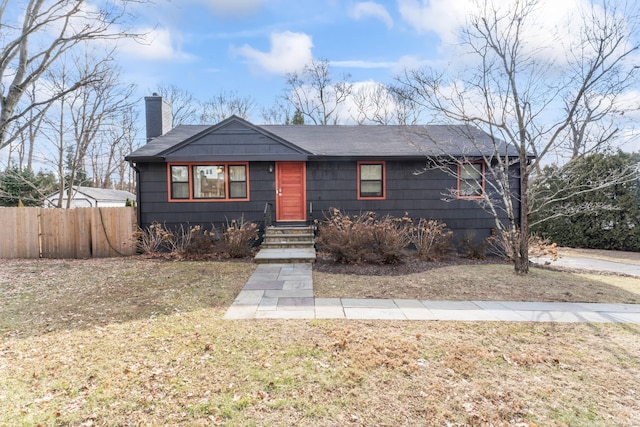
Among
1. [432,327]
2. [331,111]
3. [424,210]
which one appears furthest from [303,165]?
[331,111]

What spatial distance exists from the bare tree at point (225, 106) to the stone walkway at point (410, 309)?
25659 mm

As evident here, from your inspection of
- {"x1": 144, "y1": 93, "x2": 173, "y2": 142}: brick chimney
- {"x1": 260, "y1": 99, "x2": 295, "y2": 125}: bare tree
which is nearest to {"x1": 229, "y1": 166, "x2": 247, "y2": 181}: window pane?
{"x1": 144, "y1": 93, "x2": 173, "y2": 142}: brick chimney

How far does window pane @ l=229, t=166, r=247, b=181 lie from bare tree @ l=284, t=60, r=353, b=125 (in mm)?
18114

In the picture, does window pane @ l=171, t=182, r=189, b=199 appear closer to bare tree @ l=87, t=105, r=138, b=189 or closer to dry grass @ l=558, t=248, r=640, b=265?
bare tree @ l=87, t=105, r=138, b=189

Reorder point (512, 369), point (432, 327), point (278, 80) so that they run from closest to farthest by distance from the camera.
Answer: point (512, 369) → point (432, 327) → point (278, 80)

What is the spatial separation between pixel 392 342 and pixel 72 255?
31.4 ft

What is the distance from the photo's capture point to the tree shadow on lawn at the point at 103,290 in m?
4.27

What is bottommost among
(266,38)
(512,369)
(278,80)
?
(512,369)

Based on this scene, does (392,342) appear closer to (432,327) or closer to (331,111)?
(432,327)

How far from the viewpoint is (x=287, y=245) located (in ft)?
30.1

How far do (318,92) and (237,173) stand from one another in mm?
20262

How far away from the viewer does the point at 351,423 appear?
2.27m

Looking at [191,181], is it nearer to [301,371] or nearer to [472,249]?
[301,371]

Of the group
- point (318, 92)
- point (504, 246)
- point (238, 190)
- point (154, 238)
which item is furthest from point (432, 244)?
point (318, 92)
